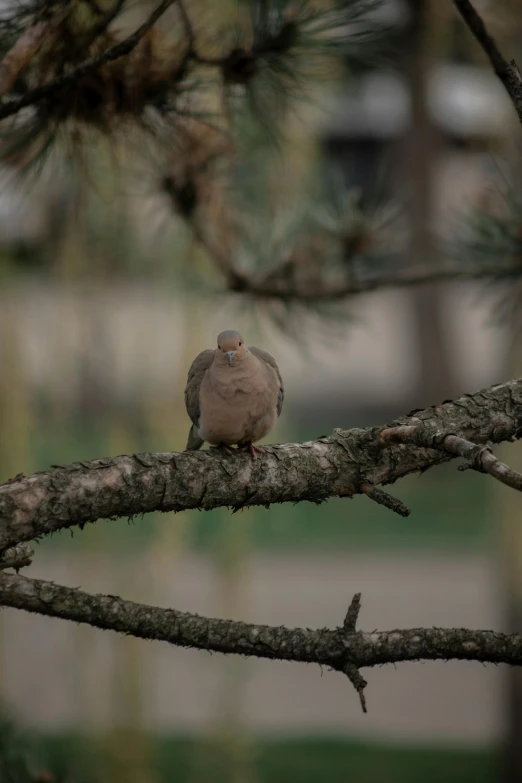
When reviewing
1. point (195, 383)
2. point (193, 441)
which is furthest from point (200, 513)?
point (195, 383)

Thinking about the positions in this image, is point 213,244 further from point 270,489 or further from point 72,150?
point 270,489

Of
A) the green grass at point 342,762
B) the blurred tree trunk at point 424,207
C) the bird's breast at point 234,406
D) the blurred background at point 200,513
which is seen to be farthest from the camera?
the blurred tree trunk at point 424,207

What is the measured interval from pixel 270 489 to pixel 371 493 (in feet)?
0.39

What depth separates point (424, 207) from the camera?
5910mm

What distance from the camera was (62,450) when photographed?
9.32 feet

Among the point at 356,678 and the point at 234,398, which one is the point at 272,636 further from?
the point at 234,398

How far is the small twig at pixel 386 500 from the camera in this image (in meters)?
1.02

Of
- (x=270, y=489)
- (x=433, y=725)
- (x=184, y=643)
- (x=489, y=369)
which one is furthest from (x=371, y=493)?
(x=489, y=369)

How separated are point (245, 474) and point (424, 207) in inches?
199

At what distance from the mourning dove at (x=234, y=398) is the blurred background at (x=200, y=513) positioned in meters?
0.44

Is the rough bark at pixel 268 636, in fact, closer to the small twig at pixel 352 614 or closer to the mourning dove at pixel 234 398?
the small twig at pixel 352 614

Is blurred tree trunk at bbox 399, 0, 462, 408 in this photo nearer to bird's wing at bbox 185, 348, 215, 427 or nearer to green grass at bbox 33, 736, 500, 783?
green grass at bbox 33, 736, 500, 783

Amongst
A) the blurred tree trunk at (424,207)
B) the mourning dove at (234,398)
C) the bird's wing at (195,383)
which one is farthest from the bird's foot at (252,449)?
the blurred tree trunk at (424,207)

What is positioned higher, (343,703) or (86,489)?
(86,489)
